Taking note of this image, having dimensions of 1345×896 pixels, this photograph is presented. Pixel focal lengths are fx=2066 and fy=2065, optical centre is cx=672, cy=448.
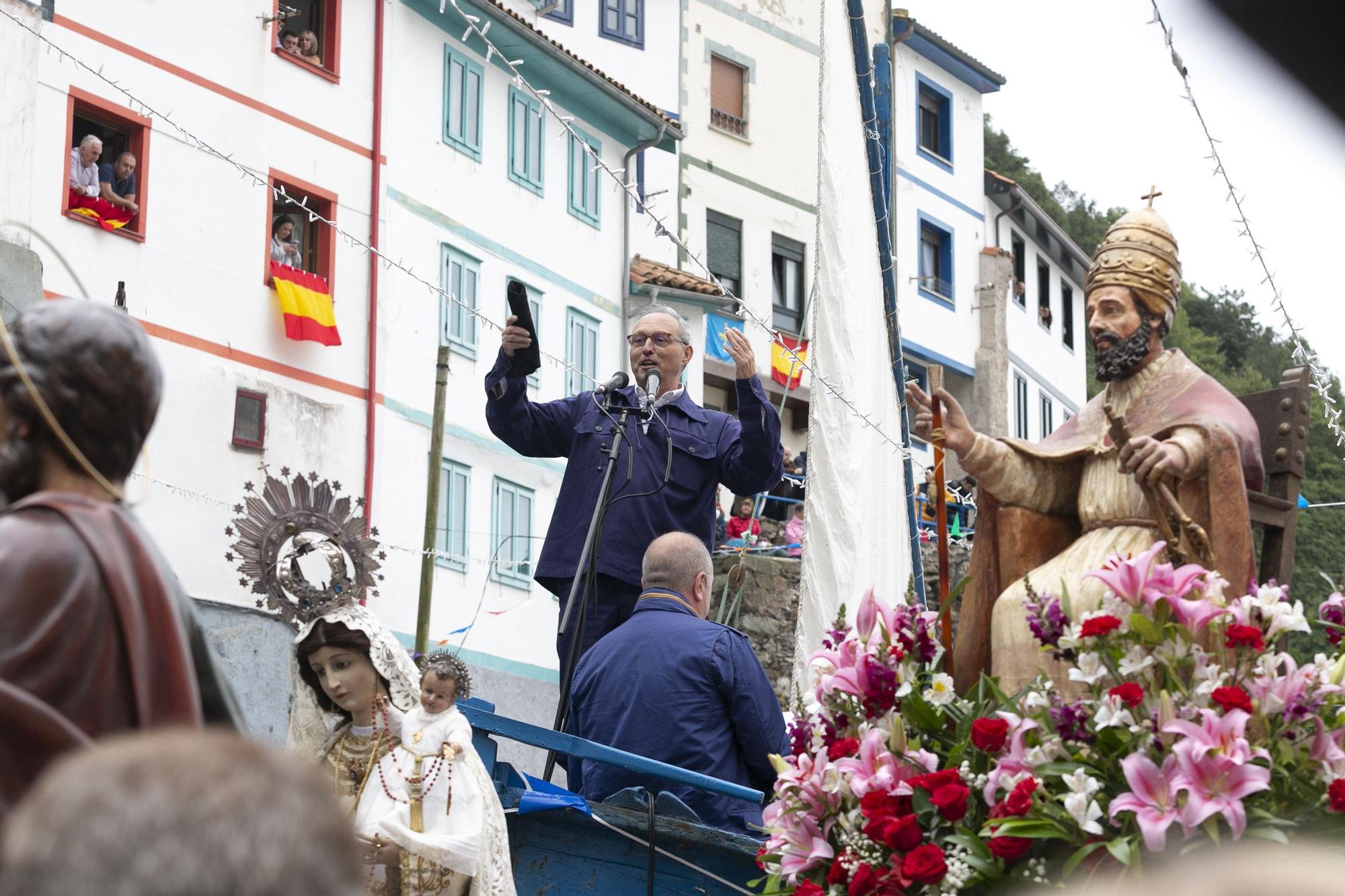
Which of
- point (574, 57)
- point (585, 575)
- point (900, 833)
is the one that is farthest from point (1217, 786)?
point (574, 57)

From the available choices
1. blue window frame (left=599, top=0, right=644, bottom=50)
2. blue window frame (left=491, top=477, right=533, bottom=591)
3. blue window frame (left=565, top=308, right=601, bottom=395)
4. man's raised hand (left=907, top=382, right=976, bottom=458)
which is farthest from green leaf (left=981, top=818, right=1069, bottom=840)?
blue window frame (left=599, top=0, right=644, bottom=50)

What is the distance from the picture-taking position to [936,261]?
40.0 metres

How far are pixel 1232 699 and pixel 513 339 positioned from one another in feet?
12.3

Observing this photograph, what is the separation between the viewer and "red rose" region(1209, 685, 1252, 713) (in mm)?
4379

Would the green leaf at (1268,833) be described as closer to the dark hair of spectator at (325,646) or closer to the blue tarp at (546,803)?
the blue tarp at (546,803)

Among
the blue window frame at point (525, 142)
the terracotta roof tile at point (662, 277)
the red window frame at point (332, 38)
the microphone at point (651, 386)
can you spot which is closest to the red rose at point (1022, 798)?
the microphone at point (651, 386)

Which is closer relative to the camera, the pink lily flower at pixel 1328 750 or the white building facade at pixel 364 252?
the pink lily flower at pixel 1328 750

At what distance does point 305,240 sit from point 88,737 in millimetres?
21593

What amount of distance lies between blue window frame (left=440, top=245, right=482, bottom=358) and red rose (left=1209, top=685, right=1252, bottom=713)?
20940 millimetres

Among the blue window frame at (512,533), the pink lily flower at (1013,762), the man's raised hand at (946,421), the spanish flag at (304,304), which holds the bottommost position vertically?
the pink lily flower at (1013,762)

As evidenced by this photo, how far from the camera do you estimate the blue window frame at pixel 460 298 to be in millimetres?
25203

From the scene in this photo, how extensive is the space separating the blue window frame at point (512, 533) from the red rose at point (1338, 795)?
69.6 ft

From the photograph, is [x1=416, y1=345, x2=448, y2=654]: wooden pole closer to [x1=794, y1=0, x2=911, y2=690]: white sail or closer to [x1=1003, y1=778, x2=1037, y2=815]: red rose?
[x1=794, y1=0, x2=911, y2=690]: white sail

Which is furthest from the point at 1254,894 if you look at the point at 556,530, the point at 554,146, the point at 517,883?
the point at 554,146
